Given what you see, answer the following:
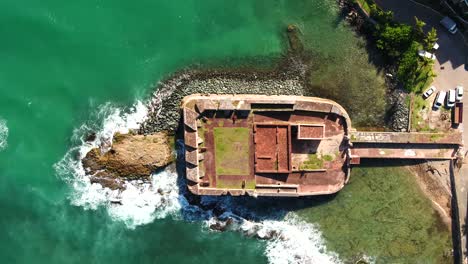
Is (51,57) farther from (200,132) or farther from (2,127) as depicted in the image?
(200,132)

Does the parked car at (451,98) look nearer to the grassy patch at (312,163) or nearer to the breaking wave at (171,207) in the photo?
the grassy patch at (312,163)

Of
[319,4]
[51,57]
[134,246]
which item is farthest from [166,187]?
[319,4]

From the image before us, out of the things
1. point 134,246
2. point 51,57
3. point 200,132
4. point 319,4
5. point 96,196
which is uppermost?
point 319,4

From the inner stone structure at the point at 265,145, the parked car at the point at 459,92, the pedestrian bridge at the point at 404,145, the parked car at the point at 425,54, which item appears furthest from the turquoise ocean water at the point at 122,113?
the parked car at the point at 459,92

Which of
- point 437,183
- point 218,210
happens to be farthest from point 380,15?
point 218,210

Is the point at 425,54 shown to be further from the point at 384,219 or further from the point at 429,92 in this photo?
the point at 384,219

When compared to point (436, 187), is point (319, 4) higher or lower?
higher

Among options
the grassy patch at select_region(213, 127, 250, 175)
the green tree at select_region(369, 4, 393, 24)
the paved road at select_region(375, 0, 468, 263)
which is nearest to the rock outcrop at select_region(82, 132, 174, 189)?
the grassy patch at select_region(213, 127, 250, 175)
